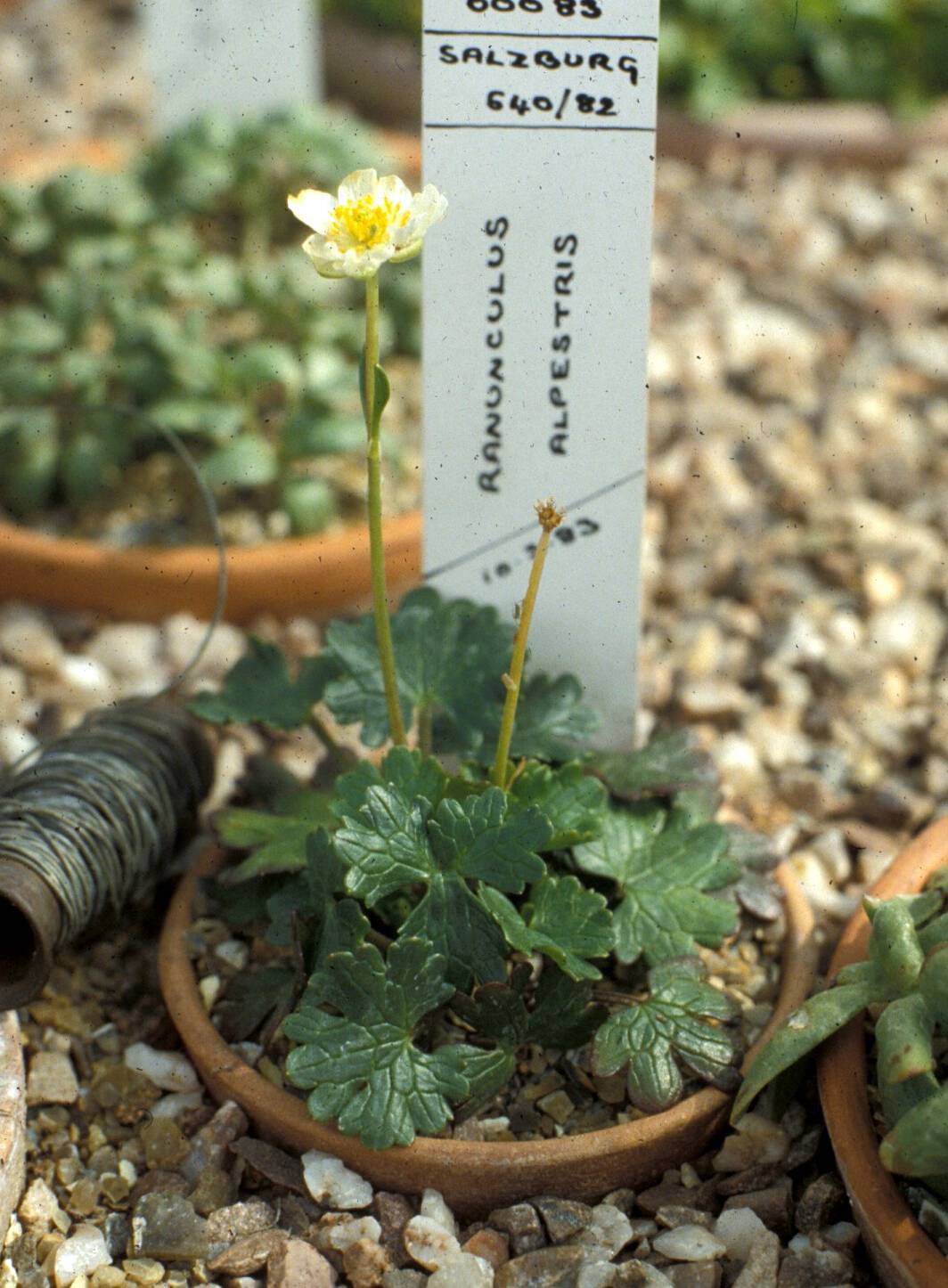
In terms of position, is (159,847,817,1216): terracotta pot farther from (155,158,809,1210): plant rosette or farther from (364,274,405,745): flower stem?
(364,274,405,745): flower stem

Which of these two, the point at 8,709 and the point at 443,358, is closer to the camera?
the point at 443,358

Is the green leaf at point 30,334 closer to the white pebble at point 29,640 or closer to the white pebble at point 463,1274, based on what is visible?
the white pebble at point 29,640

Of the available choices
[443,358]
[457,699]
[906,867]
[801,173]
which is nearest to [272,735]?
[457,699]

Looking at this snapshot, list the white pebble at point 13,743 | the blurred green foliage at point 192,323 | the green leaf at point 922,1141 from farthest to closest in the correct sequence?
the blurred green foliage at point 192,323 → the white pebble at point 13,743 → the green leaf at point 922,1141

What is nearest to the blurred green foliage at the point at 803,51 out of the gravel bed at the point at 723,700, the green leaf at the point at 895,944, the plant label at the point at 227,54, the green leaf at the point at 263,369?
the gravel bed at the point at 723,700

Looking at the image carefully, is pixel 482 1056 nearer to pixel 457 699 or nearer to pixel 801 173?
pixel 457 699
